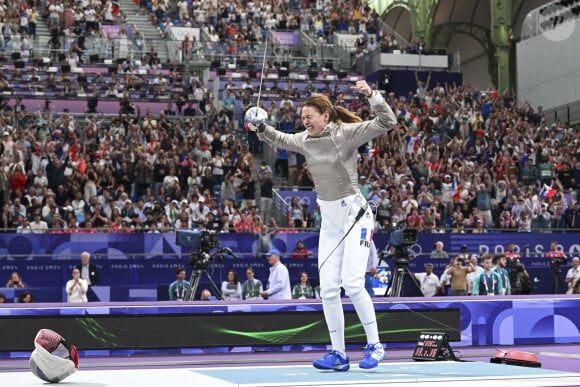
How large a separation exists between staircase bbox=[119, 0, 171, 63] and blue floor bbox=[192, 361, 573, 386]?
26664 millimetres

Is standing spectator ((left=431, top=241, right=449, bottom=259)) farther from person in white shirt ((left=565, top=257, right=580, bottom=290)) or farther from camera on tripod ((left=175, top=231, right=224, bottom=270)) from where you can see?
camera on tripod ((left=175, top=231, right=224, bottom=270))

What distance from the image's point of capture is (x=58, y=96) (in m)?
28.7

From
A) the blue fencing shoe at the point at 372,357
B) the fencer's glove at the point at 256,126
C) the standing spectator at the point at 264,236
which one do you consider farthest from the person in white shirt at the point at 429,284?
the fencer's glove at the point at 256,126

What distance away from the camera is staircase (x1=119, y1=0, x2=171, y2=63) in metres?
34.4

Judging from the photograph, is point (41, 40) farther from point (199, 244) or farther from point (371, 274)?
point (199, 244)

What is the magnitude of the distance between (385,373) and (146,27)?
3043 cm

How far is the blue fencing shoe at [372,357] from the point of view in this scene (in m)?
7.98

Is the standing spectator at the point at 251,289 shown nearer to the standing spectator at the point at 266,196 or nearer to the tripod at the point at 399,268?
the tripod at the point at 399,268

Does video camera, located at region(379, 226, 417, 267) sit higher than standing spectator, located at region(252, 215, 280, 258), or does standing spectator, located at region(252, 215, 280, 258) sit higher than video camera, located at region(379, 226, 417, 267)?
video camera, located at region(379, 226, 417, 267)

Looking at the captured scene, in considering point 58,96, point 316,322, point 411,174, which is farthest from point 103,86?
point 316,322

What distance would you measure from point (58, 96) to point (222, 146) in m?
6.29

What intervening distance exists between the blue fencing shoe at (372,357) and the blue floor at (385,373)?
58 millimetres

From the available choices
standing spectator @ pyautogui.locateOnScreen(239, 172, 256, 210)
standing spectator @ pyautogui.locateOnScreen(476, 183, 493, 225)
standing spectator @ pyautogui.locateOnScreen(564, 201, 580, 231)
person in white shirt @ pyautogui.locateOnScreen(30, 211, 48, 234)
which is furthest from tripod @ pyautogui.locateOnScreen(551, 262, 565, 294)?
person in white shirt @ pyautogui.locateOnScreen(30, 211, 48, 234)

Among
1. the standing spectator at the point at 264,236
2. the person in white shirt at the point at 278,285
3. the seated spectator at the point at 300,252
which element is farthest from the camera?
the standing spectator at the point at 264,236
